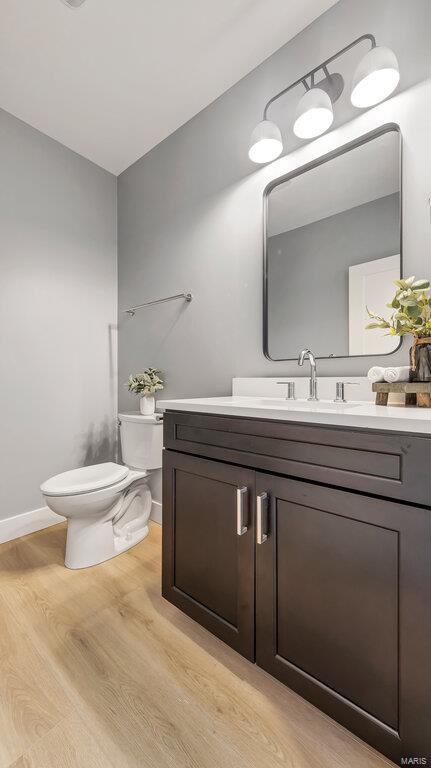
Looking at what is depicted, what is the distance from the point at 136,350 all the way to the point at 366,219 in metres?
1.63

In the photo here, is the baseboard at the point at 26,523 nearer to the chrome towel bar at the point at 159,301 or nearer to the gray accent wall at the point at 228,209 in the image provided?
the gray accent wall at the point at 228,209

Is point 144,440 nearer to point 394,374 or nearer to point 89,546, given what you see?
point 89,546

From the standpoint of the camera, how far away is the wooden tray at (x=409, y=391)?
3.32ft

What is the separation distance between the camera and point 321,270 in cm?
149

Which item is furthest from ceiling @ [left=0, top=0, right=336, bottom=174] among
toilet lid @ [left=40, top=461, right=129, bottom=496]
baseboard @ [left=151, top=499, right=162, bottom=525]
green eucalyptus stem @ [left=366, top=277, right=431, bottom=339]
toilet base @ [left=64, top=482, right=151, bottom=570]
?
baseboard @ [left=151, top=499, right=162, bottom=525]

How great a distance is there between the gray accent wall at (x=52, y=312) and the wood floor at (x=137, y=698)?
3.05 ft

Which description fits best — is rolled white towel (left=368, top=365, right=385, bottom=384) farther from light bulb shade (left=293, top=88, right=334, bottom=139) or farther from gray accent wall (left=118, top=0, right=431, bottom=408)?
light bulb shade (left=293, top=88, right=334, bottom=139)

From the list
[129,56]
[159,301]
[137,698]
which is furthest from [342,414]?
[129,56]

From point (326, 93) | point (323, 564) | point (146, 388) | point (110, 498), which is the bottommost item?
point (110, 498)

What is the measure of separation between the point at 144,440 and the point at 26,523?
2.98ft

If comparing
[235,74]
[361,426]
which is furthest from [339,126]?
[361,426]

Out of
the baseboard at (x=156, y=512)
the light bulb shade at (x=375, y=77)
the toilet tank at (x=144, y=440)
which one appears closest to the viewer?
the light bulb shade at (x=375, y=77)

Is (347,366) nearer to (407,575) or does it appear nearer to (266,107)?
(407,575)

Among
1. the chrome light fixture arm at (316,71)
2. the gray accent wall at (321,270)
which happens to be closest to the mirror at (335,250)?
the gray accent wall at (321,270)
